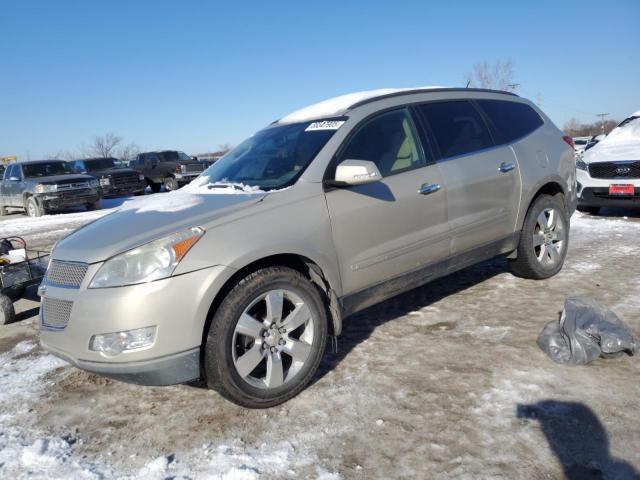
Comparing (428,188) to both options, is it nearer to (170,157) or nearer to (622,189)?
(622,189)

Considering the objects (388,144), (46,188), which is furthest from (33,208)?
(388,144)

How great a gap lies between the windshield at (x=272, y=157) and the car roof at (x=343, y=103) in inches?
5.5

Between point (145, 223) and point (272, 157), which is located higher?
point (272, 157)

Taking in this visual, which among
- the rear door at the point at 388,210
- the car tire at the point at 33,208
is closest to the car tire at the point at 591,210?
the rear door at the point at 388,210

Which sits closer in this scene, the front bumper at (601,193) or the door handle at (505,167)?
the door handle at (505,167)

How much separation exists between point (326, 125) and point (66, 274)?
6.40ft

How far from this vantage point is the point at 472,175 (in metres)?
4.05

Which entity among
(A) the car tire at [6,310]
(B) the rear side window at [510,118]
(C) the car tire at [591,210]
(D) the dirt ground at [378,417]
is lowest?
(D) the dirt ground at [378,417]

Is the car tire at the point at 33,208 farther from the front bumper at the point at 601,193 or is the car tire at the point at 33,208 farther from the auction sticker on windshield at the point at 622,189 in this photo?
the auction sticker on windshield at the point at 622,189

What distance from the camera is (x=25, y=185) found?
15547mm

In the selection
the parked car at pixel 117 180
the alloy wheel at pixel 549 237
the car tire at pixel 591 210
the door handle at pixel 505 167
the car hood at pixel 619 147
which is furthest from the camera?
the parked car at pixel 117 180

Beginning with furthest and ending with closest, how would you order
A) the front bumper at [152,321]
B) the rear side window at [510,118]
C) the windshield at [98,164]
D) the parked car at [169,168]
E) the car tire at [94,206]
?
1. the parked car at [169,168]
2. the windshield at [98,164]
3. the car tire at [94,206]
4. the rear side window at [510,118]
5. the front bumper at [152,321]

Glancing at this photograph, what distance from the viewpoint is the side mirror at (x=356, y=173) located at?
3.08 meters

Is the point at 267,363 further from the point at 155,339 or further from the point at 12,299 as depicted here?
the point at 12,299
